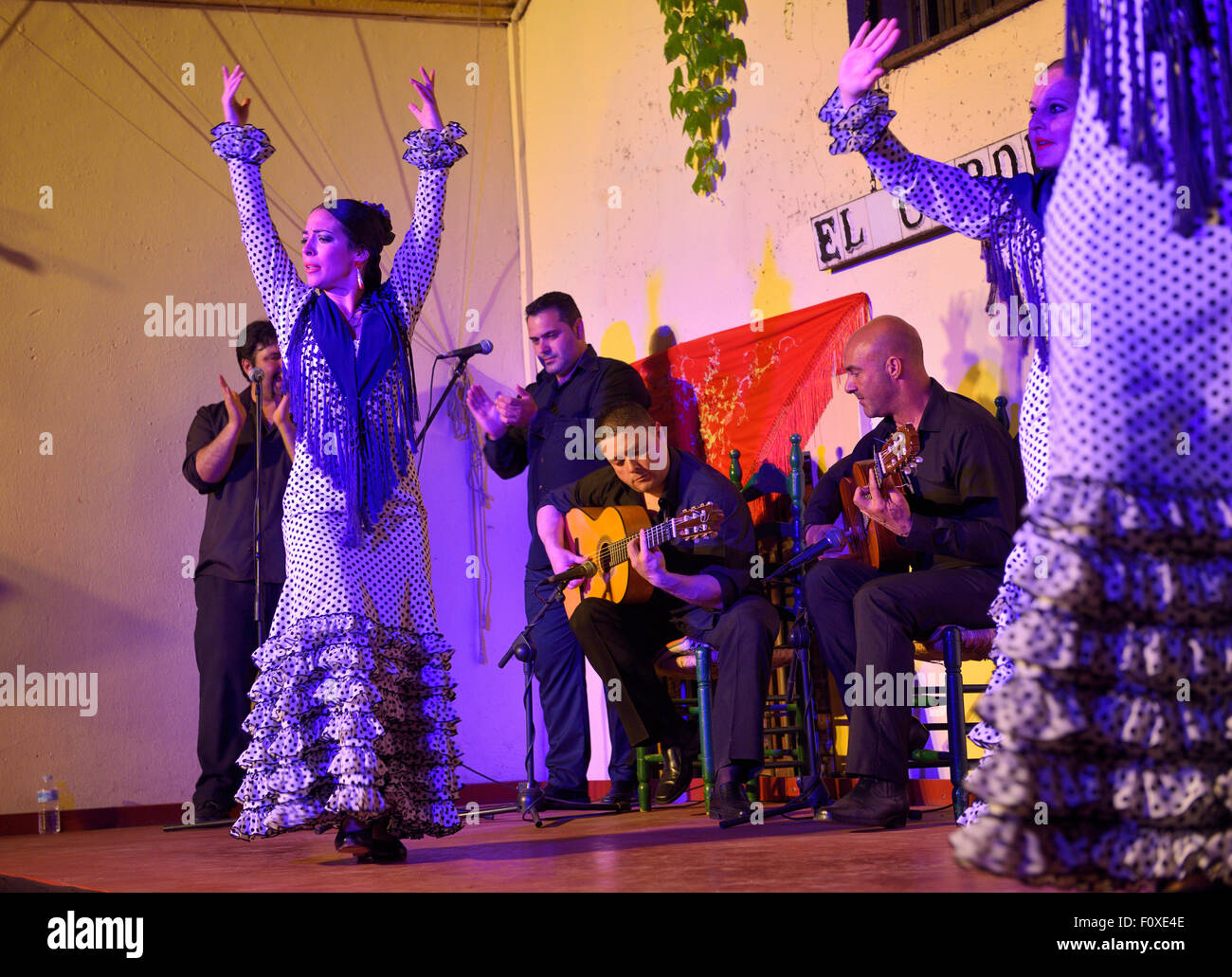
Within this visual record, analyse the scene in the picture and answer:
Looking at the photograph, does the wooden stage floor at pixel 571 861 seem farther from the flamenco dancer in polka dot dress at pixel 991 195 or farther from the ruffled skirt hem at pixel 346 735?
the flamenco dancer in polka dot dress at pixel 991 195

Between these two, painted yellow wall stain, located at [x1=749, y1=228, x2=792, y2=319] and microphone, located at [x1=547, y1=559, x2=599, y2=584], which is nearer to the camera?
microphone, located at [x1=547, y1=559, x2=599, y2=584]

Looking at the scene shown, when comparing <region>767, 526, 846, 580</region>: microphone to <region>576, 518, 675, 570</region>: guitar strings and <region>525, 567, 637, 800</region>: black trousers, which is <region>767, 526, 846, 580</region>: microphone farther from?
<region>525, 567, 637, 800</region>: black trousers

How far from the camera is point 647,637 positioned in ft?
14.4

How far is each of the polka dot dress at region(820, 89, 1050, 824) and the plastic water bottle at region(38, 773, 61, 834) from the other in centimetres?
433

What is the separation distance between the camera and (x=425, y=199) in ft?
11.0

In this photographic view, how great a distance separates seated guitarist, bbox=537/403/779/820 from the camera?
12.6 feet

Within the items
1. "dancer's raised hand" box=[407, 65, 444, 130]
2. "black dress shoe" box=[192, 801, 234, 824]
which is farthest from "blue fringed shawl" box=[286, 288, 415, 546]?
"black dress shoe" box=[192, 801, 234, 824]

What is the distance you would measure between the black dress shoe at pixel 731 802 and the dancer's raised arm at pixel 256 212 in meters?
1.81

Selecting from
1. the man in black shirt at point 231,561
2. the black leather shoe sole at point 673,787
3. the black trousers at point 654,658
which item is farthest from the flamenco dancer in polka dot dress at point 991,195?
the man in black shirt at point 231,561

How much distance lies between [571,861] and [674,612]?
140cm

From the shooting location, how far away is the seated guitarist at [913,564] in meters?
3.34
